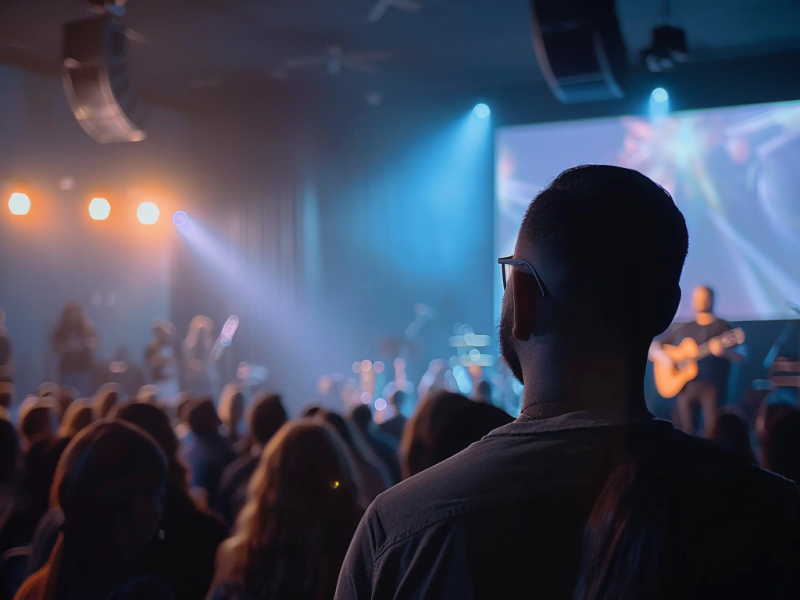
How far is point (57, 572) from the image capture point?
5.37ft

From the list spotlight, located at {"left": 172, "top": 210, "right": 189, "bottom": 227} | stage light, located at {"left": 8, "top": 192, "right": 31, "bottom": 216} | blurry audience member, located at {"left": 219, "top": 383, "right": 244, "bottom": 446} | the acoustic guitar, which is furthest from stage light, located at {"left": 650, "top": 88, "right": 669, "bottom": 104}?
stage light, located at {"left": 8, "top": 192, "right": 31, "bottom": 216}

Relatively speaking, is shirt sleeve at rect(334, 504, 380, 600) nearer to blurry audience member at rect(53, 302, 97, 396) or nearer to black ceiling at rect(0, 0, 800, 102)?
black ceiling at rect(0, 0, 800, 102)

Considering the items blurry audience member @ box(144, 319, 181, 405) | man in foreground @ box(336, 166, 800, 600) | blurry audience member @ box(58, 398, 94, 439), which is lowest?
blurry audience member @ box(144, 319, 181, 405)

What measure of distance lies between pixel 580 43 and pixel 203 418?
Result: 314 centimetres

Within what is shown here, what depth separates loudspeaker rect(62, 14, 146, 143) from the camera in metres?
5.47

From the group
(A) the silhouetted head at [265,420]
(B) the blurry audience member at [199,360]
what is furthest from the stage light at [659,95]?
(A) the silhouetted head at [265,420]

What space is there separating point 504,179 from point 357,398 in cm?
353

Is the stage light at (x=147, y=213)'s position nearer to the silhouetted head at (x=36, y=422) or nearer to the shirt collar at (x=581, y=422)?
the silhouetted head at (x=36, y=422)

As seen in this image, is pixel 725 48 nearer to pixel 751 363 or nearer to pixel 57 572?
pixel 751 363

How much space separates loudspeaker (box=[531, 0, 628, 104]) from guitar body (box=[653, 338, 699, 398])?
3.04 metres

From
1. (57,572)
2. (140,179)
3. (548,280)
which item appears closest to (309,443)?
(57,572)

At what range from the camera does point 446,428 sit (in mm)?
2268

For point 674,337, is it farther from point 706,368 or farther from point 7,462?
point 7,462

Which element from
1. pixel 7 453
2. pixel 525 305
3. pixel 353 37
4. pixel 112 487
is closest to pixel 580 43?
pixel 7 453
